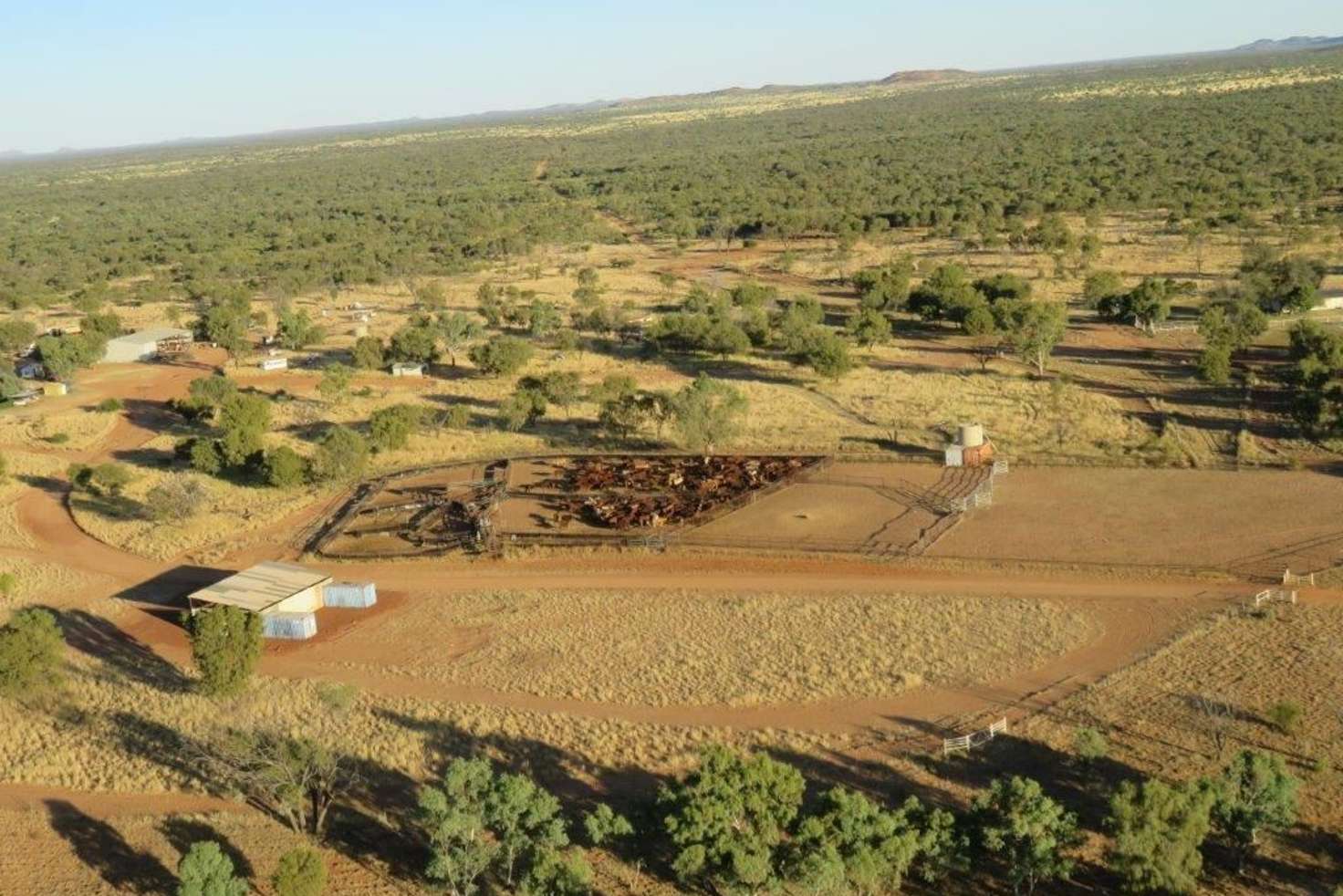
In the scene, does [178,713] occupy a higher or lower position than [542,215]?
lower

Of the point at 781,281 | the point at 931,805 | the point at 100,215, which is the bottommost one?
the point at 931,805

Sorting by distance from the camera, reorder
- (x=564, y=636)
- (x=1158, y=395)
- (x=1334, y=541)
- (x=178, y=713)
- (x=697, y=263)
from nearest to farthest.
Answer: (x=178, y=713) < (x=564, y=636) < (x=1334, y=541) < (x=1158, y=395) < (x=697, y=263)

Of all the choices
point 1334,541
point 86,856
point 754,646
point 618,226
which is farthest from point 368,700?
point 618,226

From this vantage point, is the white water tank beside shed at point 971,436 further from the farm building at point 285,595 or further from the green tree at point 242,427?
the green tree at point 242,427

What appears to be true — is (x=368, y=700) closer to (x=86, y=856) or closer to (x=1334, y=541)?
(x=86, y=856)

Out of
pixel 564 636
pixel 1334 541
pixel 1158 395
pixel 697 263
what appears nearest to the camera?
pixel 564 636

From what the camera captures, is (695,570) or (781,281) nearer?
(695,570)
